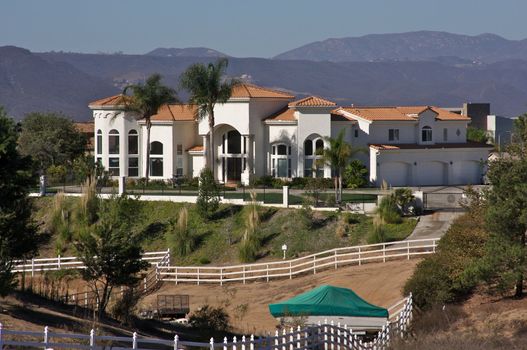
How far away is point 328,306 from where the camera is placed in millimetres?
37625

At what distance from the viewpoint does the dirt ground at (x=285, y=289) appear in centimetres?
4594

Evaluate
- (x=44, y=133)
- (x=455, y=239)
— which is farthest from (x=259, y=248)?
(x=44, y=133)

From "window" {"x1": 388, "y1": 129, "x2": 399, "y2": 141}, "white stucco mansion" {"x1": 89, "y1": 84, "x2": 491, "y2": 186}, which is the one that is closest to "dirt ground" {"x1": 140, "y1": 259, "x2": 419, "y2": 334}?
"white stucco mansion" {"x1": 89, "y1": 84, "x2": 491, "y2": 186}

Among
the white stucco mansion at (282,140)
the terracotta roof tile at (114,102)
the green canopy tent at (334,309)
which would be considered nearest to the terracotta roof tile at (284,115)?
the white stucco mansion at (282,140)

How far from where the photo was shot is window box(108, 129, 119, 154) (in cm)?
7800

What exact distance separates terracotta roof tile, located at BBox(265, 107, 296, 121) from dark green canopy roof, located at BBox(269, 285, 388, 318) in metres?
35.1

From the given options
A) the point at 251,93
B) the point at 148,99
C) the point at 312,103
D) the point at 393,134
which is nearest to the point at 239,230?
the point at 312,103

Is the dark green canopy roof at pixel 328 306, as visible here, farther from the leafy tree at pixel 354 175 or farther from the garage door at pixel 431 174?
the garage door at pixel 431 174

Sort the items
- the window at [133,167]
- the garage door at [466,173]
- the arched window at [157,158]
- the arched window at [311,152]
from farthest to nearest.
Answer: the window at [133,167]
the arched window at [157,158]
the garage door at [466,173]
the arched window at [311,152]

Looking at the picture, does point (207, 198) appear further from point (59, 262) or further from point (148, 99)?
point (148, 99)

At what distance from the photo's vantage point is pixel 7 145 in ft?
117

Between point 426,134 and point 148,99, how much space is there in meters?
15.8

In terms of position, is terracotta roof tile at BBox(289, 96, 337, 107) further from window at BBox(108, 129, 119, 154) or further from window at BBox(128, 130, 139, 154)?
window at BBox(108, 129, 119, 154)

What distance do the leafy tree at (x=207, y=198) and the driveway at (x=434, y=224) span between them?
9.92 metres
